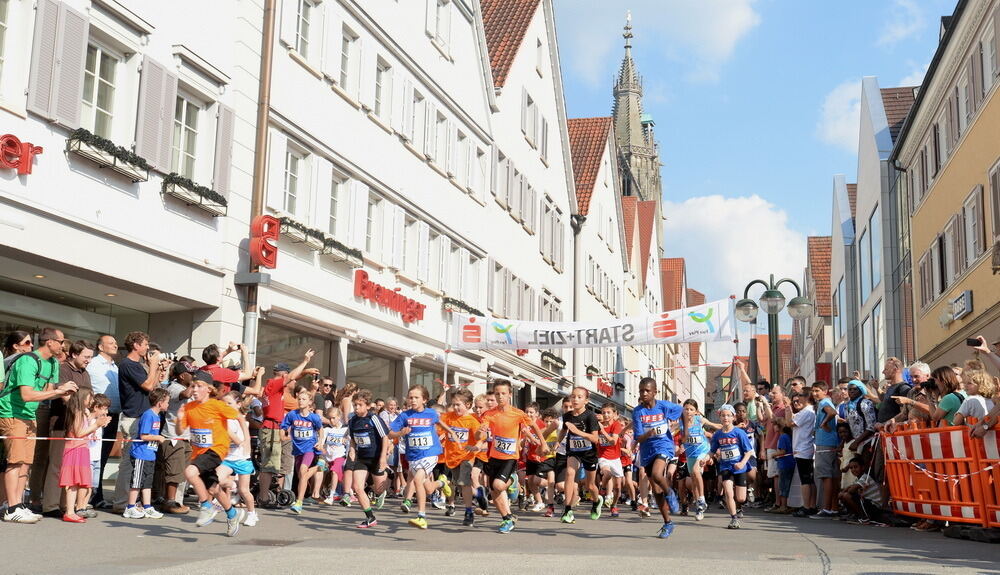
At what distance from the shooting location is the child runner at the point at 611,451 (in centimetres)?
1725

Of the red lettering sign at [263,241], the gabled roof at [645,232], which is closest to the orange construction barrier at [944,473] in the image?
the red lettering sign at [263,241]

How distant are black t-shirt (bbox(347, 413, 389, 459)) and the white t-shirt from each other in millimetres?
6609

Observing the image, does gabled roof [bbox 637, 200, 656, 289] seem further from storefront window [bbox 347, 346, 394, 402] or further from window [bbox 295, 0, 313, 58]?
window [bbox 295, 0, 313, 58]

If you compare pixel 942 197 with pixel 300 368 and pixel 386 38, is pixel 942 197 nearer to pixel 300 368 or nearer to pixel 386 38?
pixel 386 38

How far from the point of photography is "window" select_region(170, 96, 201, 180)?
17.0 m

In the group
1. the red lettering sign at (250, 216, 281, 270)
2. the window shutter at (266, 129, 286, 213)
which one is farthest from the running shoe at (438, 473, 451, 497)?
the window shutter at (266, 129, 286, 213)

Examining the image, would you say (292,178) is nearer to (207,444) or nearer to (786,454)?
(786,454)

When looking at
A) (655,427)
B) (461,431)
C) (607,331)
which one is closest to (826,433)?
(655,427)

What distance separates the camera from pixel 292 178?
20.6 meters

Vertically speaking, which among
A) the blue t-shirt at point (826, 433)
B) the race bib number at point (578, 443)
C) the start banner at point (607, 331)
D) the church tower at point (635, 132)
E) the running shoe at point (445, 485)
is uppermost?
the church tower at point (635, 132)

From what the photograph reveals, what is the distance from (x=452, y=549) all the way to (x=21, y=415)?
4.52 meters

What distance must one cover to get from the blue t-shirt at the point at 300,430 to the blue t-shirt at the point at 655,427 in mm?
4708

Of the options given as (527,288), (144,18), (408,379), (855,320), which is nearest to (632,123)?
(855,320)

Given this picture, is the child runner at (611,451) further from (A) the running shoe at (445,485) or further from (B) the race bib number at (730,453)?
(A) the running shoe at (445,485)
